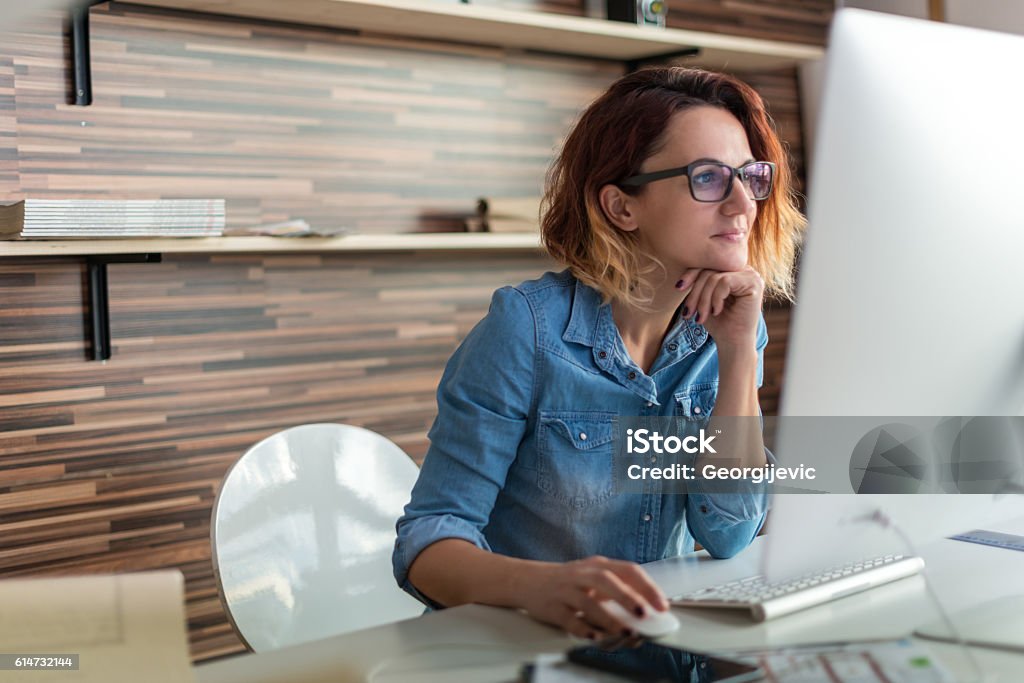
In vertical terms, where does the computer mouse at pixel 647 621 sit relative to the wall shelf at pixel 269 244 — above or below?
below

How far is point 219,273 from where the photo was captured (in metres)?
2.36

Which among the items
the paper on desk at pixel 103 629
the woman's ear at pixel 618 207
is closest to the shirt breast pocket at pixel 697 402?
the woman's ear at pixel 618 207

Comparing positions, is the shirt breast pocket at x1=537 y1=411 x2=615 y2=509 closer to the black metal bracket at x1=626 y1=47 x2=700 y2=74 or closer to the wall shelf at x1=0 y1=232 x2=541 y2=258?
the wall shelf at x1=0 y1=232 x2=541 y2=258

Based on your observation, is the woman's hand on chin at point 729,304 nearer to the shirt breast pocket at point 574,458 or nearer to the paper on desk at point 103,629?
the shirt breast pocket at point 574,458

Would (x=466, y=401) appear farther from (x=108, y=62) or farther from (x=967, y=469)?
(x=108, y=62)

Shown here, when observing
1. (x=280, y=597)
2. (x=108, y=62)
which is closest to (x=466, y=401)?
(x=280, y=597)

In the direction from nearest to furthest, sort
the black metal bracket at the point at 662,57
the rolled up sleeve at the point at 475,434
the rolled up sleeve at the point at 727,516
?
the rolled up sleeve at the point at 475,434 → the rolled up sleeve at the point at 727,516 → the black metal bracket at the point at 662,57

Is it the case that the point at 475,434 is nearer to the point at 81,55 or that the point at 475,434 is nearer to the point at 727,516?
the point at 727,516

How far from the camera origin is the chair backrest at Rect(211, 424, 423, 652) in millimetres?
1524

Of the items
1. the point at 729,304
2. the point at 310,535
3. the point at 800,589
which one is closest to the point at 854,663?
the point at 800,589

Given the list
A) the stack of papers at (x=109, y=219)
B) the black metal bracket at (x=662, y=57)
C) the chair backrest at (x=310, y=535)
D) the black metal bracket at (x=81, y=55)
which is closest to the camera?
the chair backrest at (x=310, y=535)

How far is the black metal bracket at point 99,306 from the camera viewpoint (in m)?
2.16

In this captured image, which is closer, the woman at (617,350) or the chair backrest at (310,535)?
the woman at (617,350)

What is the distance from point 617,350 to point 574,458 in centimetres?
15
